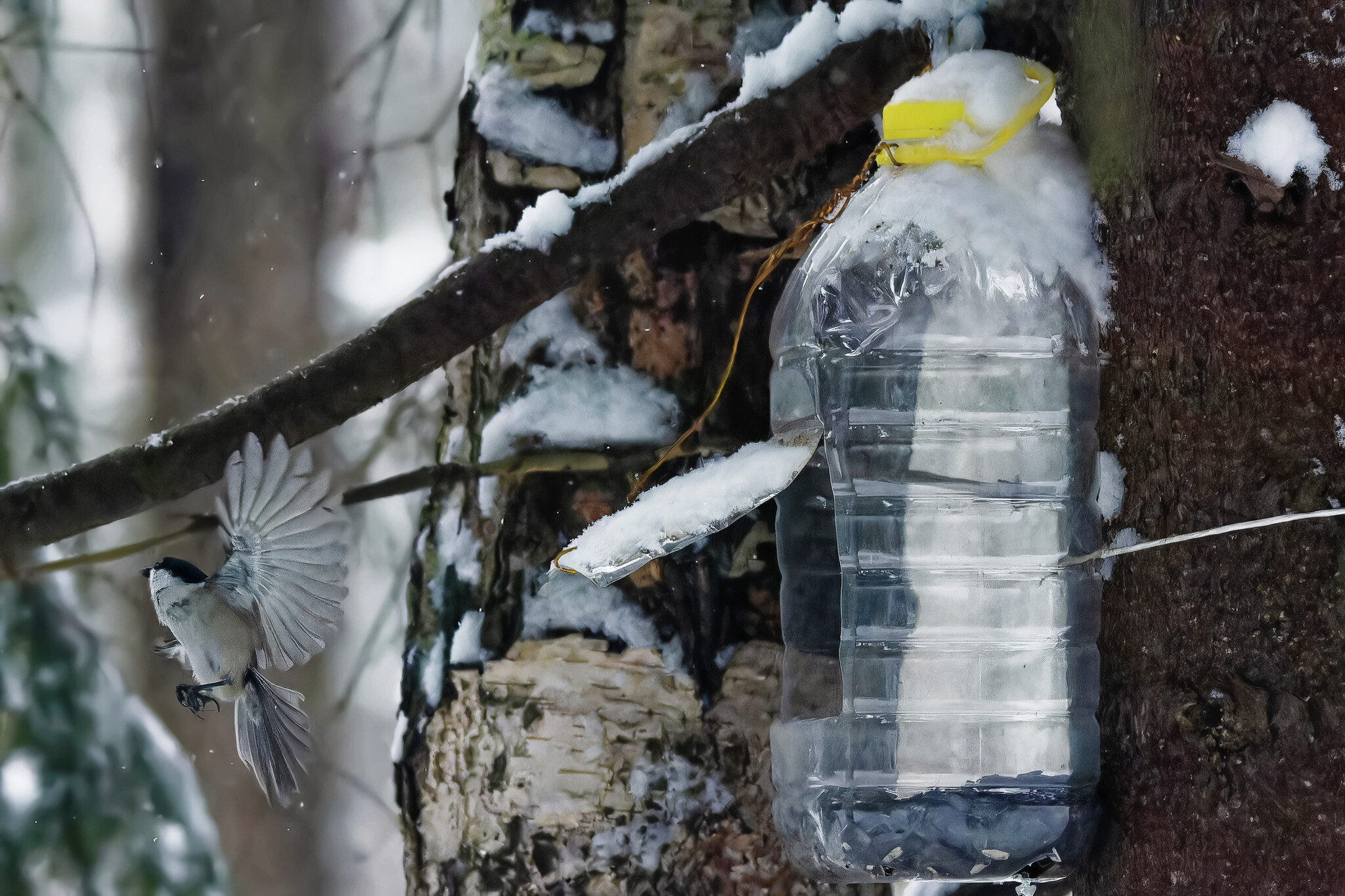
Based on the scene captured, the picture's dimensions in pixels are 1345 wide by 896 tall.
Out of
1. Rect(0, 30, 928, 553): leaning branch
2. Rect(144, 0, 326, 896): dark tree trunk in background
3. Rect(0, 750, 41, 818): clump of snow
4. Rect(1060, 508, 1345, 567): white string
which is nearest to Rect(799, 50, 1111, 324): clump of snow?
Rect(0, 30, 928, 553): leaning branch

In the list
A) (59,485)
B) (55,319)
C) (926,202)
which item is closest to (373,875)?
(55,319)

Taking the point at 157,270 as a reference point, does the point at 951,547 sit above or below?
below

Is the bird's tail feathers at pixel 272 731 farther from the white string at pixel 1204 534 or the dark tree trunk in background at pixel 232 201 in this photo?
the dark tree trunk in background at pixel 232 201

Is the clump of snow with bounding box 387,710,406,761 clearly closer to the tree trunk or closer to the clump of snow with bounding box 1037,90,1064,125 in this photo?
the tree trunk

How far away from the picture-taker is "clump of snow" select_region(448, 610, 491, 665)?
127 cm

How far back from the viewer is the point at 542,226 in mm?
1178

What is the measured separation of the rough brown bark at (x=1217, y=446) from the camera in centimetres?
77

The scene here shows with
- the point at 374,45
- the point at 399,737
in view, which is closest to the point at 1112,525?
the point at 399,737

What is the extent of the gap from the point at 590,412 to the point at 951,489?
0.46 metres

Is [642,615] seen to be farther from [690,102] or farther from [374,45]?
[374,45]

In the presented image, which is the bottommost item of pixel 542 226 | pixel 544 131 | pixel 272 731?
pixel 272 731

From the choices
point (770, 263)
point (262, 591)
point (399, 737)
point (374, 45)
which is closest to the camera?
point (262, 591)

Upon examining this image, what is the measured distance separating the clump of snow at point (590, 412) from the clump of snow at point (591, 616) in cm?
18

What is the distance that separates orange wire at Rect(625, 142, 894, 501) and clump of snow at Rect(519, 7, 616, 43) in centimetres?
36
